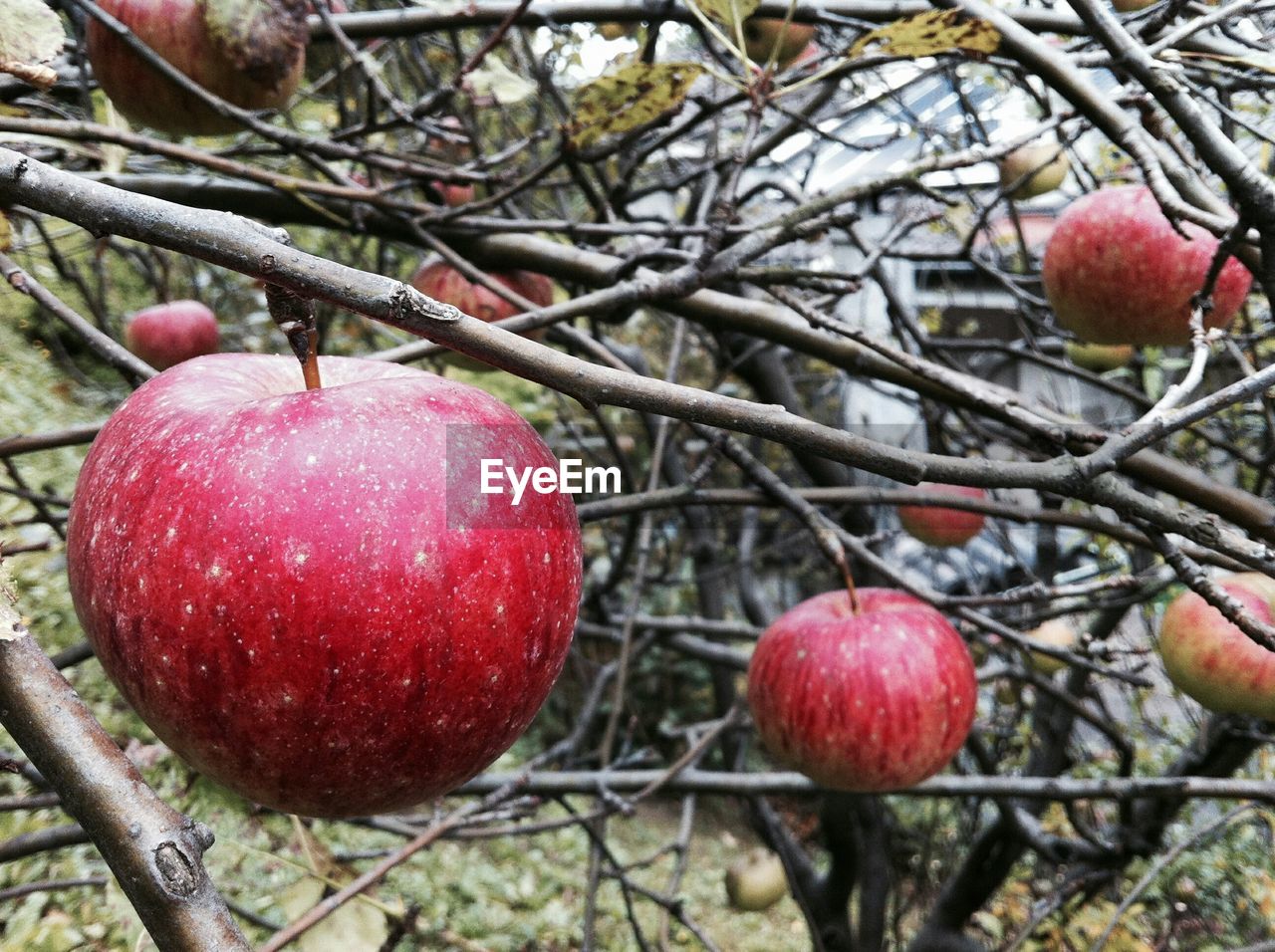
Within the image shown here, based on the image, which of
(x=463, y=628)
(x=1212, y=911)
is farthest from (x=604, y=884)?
(x=463, y=628)

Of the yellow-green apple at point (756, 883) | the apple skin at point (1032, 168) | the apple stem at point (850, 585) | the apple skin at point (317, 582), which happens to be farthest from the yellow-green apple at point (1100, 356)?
the apple skin at point (317, 582)

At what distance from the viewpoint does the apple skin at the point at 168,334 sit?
1990mm

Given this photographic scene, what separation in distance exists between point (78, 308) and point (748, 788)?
3.17m

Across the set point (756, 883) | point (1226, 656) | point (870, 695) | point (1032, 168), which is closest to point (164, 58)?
point (870, 695)

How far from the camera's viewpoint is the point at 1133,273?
A: 134 centimetres

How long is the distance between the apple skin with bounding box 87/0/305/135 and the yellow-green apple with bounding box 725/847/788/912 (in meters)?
2.26

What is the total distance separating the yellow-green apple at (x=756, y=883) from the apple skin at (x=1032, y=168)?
1.88m

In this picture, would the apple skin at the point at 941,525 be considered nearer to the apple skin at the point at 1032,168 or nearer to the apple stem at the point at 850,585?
the apple skin at the point at 1032,168

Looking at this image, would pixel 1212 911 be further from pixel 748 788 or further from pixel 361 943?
pixel 361 943

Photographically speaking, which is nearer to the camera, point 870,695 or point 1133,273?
point 870,695

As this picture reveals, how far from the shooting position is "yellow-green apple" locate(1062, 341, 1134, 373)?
219 centimetres

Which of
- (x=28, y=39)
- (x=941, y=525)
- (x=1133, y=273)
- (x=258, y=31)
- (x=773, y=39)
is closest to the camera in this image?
(x=28, y=39)

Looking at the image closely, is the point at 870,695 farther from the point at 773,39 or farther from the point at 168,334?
the point at 168,334

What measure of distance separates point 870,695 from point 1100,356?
151 centimetres
